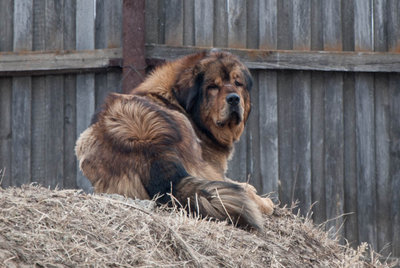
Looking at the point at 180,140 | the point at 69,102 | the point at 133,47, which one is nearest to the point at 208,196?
the point at 180,140

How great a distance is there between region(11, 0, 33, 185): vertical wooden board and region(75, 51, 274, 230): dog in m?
2.00

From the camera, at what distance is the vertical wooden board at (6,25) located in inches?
296

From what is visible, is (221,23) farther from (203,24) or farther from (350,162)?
(350,162)

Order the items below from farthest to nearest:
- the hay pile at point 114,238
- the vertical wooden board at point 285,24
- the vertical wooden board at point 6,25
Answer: the vertical wooden board at point 6,25 < the vertical wooden board at point 285,24 < the hay pile at point 114,238

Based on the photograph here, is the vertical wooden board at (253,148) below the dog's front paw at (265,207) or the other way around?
the other way around

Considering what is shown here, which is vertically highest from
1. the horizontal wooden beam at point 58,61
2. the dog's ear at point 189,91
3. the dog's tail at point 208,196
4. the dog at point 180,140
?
the horizontal wooden beam at point 58,61

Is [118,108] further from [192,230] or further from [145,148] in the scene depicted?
[192,230]

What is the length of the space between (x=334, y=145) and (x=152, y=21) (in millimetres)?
2356

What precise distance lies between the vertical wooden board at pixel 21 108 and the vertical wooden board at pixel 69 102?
41cm

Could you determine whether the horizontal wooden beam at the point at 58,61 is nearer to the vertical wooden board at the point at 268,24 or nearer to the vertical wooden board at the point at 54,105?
the vertical wooden board at the point at 54,105

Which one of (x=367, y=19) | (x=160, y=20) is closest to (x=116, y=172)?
(x=160, y=20)

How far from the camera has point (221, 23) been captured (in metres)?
7.31

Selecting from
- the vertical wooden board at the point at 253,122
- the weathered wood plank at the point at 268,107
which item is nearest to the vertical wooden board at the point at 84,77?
the vertical wooden board at the point at 253,122

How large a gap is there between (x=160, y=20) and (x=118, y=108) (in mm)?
2503
